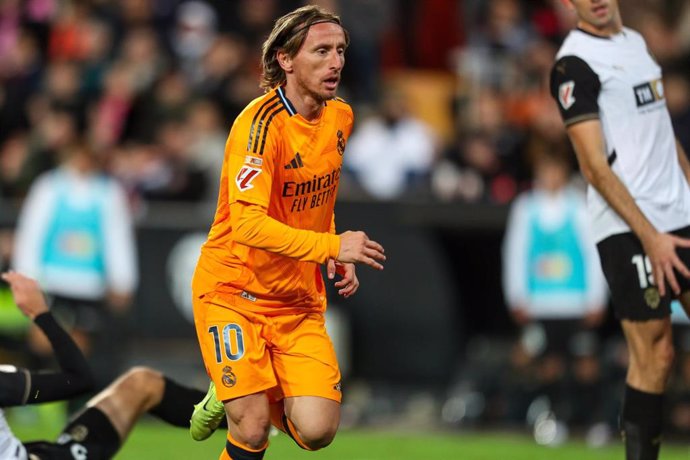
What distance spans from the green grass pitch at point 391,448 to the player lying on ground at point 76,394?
240 cm

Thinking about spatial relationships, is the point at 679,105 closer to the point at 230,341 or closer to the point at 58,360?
the point at 230,341

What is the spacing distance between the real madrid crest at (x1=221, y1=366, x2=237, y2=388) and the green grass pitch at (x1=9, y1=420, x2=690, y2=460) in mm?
3173

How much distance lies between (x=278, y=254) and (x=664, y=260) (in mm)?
1886

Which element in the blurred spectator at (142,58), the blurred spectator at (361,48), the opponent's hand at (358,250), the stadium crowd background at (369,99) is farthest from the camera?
the blurred spectator at (361,48)

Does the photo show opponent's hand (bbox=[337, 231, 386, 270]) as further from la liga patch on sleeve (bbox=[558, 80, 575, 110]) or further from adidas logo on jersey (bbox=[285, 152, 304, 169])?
la liga patch on sleeve (bbox=[558, 80, 575, 110])

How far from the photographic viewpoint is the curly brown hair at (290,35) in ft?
22.8

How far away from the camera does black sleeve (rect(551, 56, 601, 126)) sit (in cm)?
731

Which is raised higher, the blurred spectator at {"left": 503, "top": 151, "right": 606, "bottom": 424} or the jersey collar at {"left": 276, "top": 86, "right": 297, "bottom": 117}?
the jersey collar at {"left": 276, "top": 86, "right": 297, "bottom": 117}

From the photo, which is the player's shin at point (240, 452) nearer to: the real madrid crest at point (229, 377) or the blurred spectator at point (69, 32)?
the real madrid crest at point (229, 377)

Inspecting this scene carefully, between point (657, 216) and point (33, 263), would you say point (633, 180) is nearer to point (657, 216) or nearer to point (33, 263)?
point (657, 216)

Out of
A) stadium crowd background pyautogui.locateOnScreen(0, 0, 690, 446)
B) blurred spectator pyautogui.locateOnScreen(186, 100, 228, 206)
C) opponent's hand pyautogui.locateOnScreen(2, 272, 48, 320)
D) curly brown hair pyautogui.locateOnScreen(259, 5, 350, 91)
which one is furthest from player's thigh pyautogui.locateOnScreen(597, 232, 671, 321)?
blurred spectator pyautogui.locateOnScreen(186, 100, 228, 206)

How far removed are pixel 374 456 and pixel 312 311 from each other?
336 centimetres

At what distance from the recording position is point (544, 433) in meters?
12.0

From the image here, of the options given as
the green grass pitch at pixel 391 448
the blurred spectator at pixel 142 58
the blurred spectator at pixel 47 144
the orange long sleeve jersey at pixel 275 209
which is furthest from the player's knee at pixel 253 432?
the blurred spectator at pixel 142 58
